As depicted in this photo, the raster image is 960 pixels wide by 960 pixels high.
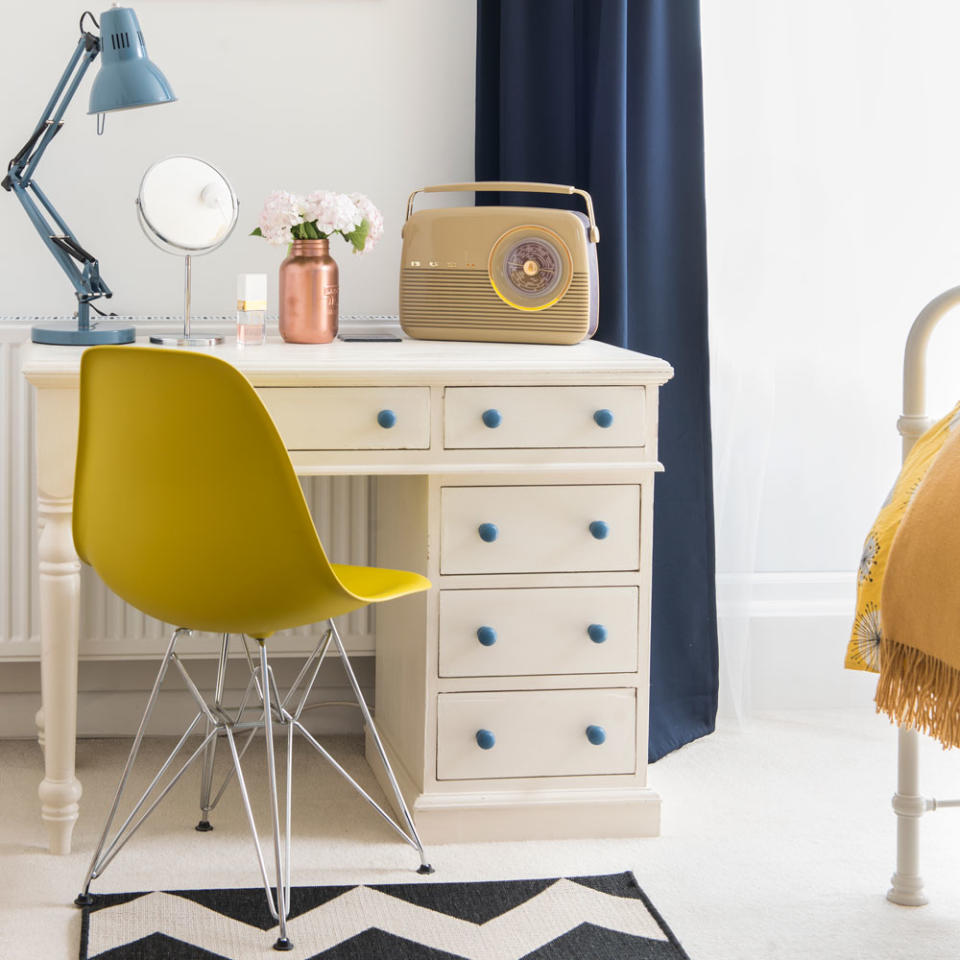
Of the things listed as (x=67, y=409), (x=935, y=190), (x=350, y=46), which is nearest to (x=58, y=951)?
(x=67, y=409)

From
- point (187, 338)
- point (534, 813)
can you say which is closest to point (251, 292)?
point (187, 338)

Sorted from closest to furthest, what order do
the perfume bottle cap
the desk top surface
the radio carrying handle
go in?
the desk top surface < the perfume bottle cap < the radio carrying handle

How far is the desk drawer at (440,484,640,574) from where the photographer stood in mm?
2053

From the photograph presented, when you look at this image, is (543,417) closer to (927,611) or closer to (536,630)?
(536,630)

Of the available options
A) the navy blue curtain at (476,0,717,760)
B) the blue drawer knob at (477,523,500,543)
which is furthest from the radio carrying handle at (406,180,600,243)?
the blue drawer knob at (477,523,500,543)

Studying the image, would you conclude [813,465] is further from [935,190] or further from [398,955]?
[398,955]

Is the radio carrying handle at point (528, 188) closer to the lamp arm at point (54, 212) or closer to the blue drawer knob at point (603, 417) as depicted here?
the blue drawer knob at point (603, 417)

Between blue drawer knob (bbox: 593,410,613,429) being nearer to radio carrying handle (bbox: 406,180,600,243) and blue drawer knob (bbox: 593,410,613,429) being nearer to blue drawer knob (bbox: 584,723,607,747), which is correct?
radio carrying handle (bbox: 406,180,600,243)

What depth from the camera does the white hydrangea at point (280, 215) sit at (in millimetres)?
2193

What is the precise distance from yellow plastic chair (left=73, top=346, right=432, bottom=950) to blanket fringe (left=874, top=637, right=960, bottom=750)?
684 mm

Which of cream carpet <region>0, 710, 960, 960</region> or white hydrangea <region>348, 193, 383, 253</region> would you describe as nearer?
cream carpet <region>0, 710, 960, 960</region>

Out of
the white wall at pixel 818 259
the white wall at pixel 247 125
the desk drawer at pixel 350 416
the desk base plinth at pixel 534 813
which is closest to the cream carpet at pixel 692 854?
the desk base plinth at pixel 534 813

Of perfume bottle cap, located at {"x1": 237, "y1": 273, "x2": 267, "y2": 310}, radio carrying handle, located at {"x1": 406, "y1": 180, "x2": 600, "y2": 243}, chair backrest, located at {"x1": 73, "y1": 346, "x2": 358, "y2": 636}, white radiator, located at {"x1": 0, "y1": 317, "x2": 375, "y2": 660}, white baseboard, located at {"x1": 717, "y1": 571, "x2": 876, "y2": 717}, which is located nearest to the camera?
chair backrest, located at {"x1": 73, "y1": 346, "x2": 358, "y2": 636}

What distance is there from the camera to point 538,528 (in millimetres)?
2072
